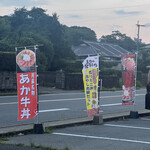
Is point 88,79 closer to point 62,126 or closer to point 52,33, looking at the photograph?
point 62,126

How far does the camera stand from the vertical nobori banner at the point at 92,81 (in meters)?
9.98

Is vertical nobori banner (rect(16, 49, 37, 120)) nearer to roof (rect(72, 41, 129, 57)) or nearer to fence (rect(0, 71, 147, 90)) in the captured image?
fence (rect(0, 71, 147, 90))

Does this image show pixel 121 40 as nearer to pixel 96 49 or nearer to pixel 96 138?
pixel 96 49

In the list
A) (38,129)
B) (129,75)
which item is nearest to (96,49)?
(129,75)

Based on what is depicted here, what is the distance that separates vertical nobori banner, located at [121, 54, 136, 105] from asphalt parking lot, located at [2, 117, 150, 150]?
1.54 meters

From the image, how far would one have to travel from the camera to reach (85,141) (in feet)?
25.6

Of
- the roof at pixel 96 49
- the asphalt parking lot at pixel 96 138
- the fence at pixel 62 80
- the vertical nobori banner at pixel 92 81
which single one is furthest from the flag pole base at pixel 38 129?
the roof at pixel 96 49

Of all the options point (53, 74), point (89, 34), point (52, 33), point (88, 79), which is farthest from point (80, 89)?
point (89, 34)

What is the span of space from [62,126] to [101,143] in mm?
2432

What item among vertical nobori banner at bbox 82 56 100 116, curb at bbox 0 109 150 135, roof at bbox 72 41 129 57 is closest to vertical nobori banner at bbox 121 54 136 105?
curb at bbox 0 109 150 135

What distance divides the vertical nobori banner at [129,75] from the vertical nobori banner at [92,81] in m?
2.08

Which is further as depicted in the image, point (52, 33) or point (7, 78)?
point (52, 33)

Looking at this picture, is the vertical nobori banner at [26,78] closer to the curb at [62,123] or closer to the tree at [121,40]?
the curb at [62,123]

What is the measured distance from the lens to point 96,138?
820 centimetres
